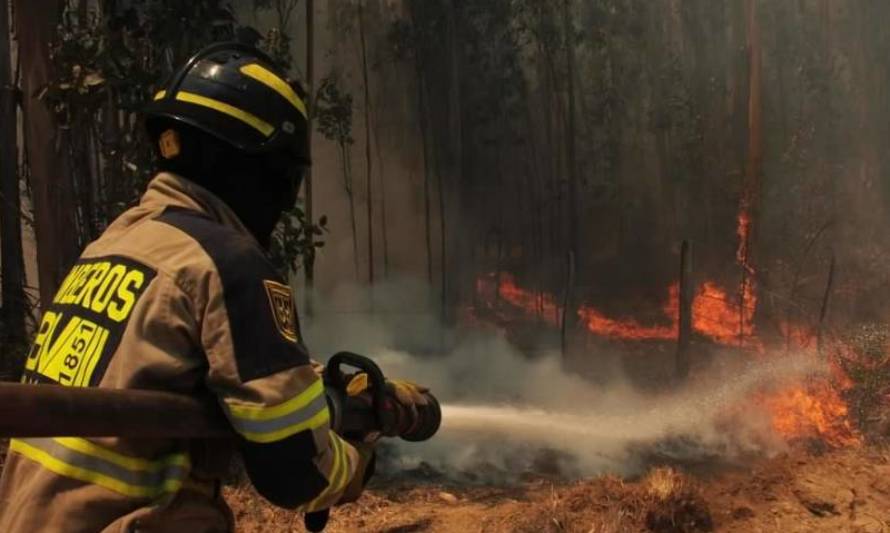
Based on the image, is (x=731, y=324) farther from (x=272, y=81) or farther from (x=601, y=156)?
(x=272, y=81)

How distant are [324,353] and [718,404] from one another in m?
4.84

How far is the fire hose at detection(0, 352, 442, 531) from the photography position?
100 cm

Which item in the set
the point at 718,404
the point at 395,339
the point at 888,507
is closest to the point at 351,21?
the point at 395,339

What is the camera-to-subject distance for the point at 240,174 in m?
1.48

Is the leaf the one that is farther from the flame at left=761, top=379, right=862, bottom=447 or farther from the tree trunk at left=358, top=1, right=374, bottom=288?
the tree trunk at left=358, top=1, right=374, bottom=288

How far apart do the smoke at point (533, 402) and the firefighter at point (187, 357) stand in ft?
15.6

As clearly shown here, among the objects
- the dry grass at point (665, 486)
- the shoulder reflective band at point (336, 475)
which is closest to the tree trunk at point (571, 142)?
the dry grass at point (665, 486)

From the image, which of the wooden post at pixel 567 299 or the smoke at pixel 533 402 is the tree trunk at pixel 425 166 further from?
the wooden post at pixel 567 299

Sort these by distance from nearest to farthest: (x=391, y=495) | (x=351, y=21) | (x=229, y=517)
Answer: (x=229, y=517) < (x=391, y=495) < (x=351, y=21)

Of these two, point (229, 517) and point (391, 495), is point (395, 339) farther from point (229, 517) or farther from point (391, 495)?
point (229, 517)

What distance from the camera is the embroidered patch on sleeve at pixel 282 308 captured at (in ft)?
4.14

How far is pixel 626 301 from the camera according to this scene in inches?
405

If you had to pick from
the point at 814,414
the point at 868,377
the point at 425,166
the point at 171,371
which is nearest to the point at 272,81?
the point at 171,371

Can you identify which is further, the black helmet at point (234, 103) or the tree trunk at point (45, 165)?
the tree trunk at point (45, 165)
